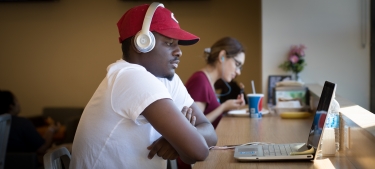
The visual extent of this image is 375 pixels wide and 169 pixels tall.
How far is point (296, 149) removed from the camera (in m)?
1.87

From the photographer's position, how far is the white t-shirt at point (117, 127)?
157 centimetres

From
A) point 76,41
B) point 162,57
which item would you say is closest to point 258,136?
point 162,57

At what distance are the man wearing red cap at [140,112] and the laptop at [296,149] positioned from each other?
0.22 metres

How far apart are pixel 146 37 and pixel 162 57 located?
11 cm

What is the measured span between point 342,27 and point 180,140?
283 centimetres

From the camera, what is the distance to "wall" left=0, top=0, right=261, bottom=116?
217 inches

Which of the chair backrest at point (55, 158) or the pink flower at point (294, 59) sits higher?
the pink flower at point (294, 59)

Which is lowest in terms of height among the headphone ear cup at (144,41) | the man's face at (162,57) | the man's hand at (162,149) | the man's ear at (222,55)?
the man's hand at (162,149)

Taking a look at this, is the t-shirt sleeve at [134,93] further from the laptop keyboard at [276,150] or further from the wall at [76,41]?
the wall at [76,41]

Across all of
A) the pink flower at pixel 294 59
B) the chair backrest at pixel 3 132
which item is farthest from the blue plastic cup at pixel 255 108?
the chair backrest at pixel 3 132

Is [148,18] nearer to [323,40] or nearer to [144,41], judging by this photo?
[144,41]

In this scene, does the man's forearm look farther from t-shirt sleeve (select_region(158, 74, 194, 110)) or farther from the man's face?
the man's face

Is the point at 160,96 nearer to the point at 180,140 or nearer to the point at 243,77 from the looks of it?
the point at 180,140

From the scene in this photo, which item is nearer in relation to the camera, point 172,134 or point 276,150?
point 172,134
